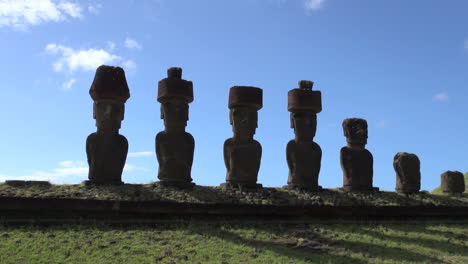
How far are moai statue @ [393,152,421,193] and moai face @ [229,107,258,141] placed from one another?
4.85 metres

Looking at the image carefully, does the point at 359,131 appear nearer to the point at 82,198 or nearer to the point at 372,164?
the point at 372,164

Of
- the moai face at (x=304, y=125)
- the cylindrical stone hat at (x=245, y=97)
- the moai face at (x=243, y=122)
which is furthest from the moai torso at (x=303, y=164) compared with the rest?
the cylindrical stone hat at (x=245, y=97)

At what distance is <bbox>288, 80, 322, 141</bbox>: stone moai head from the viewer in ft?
46.6

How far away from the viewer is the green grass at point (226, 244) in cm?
846

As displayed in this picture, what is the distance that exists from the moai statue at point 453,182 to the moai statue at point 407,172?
2.36 meters

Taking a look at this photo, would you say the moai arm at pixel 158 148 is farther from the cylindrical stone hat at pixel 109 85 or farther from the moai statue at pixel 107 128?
the cylindrical stone hat at pixel 109 85

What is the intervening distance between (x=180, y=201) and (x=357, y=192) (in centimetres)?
532

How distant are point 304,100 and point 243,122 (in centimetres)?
193

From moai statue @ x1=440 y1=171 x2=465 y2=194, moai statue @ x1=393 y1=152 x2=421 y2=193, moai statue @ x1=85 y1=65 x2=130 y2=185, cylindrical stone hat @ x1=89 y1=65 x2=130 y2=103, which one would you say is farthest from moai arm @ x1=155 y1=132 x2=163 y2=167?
moai statue @ x1=440 y1=171 x2=465 y2=194

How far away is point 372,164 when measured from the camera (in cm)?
1483

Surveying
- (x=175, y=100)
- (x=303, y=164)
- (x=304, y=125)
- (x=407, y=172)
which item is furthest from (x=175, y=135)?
(x=407, y=172)

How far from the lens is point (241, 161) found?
13.2m

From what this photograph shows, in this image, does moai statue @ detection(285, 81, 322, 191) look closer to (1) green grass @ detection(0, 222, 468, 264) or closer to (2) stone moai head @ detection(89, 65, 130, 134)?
(1) green grass @ detection(0, 222, 468, 264)

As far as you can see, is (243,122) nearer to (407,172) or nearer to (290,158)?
(290,158)
